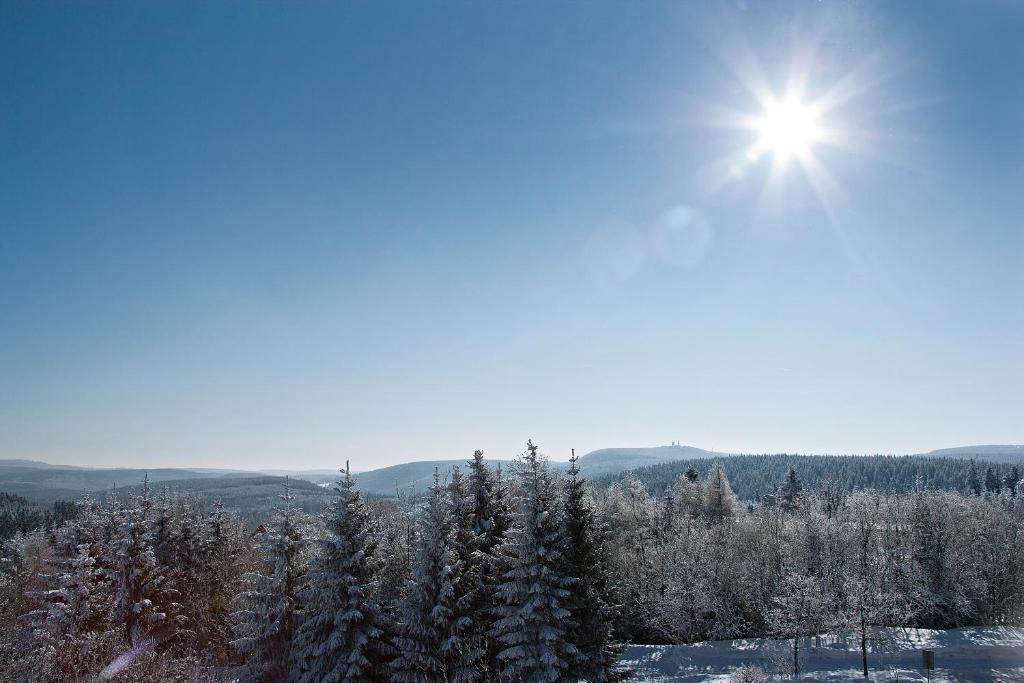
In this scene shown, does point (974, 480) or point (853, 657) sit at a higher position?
point (974, 480)

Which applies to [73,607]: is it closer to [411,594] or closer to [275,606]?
[275,606]

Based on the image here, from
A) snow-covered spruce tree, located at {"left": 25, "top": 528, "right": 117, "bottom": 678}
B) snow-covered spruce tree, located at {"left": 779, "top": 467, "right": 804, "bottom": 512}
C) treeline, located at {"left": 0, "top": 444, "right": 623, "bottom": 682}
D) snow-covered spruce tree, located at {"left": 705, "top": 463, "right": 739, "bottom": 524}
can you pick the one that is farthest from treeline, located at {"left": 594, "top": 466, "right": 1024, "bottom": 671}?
snow-covered spruce tree, located at {"left": 25, "top": 528, "right": 117, "bottom": 678}

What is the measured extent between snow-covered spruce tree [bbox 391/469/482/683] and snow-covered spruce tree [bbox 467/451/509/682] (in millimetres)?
583

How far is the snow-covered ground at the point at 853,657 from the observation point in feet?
113

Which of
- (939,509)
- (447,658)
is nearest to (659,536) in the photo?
(939,509)

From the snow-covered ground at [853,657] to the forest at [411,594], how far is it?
1.51m

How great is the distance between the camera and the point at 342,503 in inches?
998

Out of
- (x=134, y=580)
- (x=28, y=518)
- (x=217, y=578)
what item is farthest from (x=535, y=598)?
(x=28, y=518)

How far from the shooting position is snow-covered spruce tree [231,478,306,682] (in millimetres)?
25391

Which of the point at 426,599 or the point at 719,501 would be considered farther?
the point at 719,501

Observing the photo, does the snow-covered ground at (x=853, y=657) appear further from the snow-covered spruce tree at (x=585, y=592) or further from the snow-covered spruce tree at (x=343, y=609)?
the snow-covered spruce tree at (x=343, y=609)

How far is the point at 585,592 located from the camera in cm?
2444

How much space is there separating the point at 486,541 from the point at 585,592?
5217 millimetres

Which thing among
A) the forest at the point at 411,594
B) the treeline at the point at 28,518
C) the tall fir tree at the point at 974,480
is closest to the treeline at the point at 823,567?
the forest at the point at 411,594
